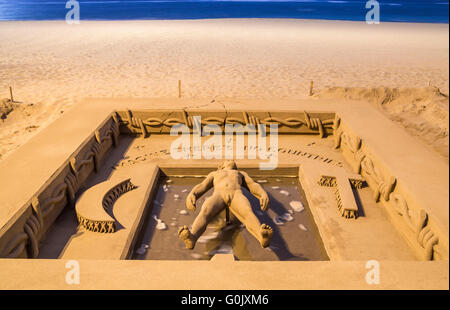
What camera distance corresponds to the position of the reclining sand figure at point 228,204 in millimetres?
3117

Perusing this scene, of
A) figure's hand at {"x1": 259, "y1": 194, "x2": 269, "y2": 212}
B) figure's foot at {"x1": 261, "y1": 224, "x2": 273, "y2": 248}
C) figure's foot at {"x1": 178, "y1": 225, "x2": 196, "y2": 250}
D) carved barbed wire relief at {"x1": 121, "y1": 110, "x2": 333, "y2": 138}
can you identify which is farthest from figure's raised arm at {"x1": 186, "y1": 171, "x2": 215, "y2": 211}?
carved barbed wire relief at {"x1": 121, "y1": 110, "x2": 333, "y2": 138}

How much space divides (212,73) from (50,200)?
33.4 ft

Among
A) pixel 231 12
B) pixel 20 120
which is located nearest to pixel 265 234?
pixel 20 120

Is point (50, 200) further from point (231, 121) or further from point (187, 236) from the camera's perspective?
point (231, 121)

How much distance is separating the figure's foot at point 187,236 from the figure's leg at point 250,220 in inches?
22.8

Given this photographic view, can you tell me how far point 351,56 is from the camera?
16.6 m

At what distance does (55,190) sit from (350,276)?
2989 millimetres

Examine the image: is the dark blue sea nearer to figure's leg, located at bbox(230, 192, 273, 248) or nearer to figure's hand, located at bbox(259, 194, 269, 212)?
figure's hand, located at bbox(259, 194, 269, 212)

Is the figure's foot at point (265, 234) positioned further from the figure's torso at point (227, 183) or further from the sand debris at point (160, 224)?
the sand debris at point (160, 224)

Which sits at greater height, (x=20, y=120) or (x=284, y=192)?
(x=20, y=120)

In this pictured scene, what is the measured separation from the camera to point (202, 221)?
11.0ft

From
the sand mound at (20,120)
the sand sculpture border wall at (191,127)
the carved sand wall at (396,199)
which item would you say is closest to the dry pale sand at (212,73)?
the sand mound at (20,120)

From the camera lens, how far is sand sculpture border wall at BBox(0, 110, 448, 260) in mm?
2900
